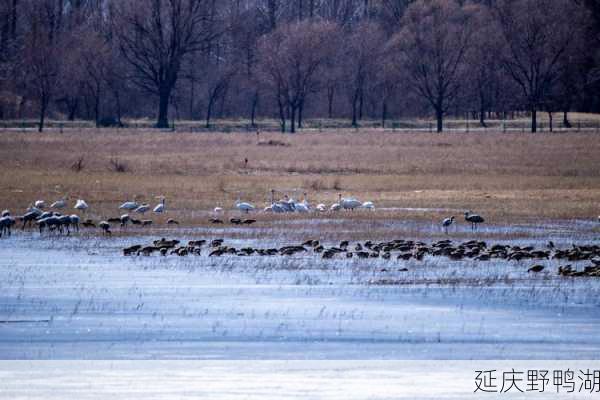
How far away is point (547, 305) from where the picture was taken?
1600 centimetres

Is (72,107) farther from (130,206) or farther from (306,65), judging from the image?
(130,206)

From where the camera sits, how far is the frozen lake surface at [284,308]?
1306 centimetres

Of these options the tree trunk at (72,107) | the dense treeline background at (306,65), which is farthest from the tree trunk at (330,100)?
the tree trunk at (72,107)

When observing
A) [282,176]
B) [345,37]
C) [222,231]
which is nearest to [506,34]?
[345,37]

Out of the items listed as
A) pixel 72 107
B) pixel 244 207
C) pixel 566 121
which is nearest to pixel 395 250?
pixel 244 207

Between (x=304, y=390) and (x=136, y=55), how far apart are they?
78115 mm

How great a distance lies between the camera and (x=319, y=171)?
42.7 meters

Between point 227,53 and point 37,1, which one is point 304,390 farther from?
point 227,53

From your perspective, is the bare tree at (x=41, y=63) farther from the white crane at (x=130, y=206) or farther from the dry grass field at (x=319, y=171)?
the white crane at (x=130, y=206)

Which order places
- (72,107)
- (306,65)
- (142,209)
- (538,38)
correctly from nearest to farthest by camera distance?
(142,209), (538,38), (306,65), (72,107)

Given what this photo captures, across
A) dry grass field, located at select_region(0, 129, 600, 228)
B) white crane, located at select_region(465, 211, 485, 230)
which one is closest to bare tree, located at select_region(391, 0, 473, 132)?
dry grass field, located at select_region(0, 129, 600, 228)

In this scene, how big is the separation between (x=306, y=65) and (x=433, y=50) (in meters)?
9.79

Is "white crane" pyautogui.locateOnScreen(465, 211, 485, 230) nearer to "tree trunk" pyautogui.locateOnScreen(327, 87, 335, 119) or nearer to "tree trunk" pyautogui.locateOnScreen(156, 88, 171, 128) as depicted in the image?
"tree trunk" pyautogui.locateOnScreen(156, 88, 171, 128)

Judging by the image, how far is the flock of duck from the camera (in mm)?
20312
